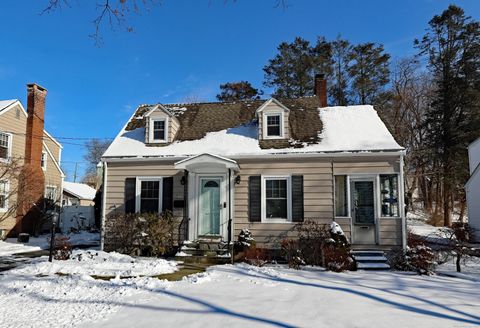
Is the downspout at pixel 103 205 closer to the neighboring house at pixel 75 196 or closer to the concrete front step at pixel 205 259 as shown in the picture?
the concrete front step at pixel 205 259

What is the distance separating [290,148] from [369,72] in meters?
19.6

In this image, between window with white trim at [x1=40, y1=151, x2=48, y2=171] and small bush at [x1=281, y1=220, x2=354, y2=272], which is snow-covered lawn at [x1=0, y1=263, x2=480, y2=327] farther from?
window with white trim at [x1=40, y1=151, x2=48, y2=171]

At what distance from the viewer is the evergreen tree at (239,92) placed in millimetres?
30375

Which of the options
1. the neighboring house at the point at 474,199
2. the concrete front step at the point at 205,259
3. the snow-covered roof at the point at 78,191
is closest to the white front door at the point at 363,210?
the concrete front step at the point at 205,259

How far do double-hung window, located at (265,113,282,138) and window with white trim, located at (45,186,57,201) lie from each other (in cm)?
1571

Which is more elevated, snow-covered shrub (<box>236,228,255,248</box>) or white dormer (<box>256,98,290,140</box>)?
white dormer (<box>256,98,290,140</box>)

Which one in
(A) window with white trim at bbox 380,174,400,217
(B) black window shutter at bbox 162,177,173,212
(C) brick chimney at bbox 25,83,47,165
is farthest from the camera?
(C) brick chimney at bbox 25,83,47,165

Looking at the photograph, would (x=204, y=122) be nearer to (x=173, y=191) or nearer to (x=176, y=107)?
(x=176, y=107)

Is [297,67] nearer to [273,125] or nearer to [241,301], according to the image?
[273,125]

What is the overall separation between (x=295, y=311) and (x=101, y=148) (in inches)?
1986

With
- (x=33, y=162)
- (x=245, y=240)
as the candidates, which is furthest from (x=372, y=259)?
(x=33, y=162)

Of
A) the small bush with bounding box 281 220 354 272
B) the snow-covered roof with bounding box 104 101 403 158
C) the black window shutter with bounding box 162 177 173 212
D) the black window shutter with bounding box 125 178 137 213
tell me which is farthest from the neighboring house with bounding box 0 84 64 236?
the small bush with bounding box 281 220 354 272

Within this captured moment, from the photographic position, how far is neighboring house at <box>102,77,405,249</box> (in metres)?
10.8

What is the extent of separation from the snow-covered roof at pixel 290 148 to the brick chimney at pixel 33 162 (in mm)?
7676
